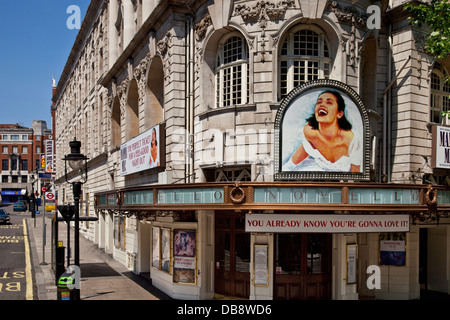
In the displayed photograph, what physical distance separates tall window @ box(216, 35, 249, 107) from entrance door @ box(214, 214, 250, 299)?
4598 millimetres

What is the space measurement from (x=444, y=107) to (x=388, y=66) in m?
3.92

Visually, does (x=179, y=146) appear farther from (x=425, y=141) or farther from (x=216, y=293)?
(x=425, y=141)

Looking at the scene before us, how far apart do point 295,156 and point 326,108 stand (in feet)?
6.40

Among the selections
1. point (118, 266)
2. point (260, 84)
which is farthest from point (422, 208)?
point (118, 266)

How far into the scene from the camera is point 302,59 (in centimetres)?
1738

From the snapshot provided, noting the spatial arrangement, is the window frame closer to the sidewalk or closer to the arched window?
the arched window

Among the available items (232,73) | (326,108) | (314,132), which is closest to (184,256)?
(314,132)

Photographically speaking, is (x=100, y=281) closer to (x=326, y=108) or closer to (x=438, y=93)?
(x=326, y=108)

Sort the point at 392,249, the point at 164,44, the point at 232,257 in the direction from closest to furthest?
the point at 232,257 < the point at 392,249 < the point at 164,44

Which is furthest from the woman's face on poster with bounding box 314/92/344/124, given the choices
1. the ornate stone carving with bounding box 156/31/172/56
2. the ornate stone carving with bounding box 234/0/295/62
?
the ornate stone carving with bounding box 156/31/172/56

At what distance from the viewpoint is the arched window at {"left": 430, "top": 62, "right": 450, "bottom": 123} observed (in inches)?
835

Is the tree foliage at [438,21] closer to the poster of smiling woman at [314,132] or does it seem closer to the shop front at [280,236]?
the poster of smiling woman at [314,132]

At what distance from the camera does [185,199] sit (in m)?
15.7

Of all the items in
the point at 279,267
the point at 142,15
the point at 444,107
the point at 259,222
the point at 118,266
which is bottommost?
the point at 118,266
